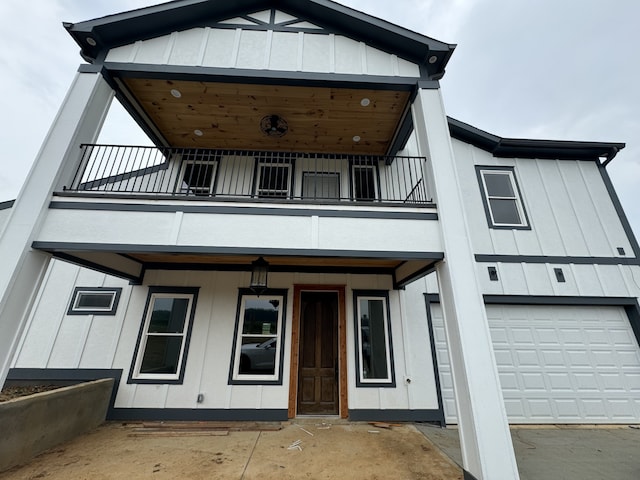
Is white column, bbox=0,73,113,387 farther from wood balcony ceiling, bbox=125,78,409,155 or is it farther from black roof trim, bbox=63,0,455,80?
wood balcony ceiling, bbox=125,78,409,155

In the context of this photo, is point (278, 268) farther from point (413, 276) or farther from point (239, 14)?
point (239, 14)

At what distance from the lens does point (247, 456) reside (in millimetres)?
3482

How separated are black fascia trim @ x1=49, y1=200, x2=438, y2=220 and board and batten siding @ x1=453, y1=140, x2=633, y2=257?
322cm

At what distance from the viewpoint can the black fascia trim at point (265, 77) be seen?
435cm

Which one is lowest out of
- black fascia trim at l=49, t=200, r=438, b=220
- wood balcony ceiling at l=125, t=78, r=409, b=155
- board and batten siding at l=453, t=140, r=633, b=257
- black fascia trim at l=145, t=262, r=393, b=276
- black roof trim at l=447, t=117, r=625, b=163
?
black fascia trim at l=145, t=262, r=393, b=276

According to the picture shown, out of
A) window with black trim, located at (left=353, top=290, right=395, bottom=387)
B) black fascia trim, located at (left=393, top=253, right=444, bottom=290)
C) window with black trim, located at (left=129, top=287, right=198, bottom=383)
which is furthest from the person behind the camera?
window with black trim, located at (left=353, top=290, right=395, bottom=387)

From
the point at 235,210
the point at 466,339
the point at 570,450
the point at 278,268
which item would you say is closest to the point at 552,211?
the point at 570,450

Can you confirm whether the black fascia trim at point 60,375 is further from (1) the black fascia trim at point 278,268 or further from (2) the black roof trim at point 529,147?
(2) the black roof trim at point 529,147

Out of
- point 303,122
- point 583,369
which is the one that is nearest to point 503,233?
point 583,369

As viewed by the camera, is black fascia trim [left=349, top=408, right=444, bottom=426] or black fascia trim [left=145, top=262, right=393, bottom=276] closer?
black fascia trim [left=349, top=408, right=444, bottom=426]

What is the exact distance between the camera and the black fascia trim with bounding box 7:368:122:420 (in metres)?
4.89

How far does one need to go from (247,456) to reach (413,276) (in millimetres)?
3778

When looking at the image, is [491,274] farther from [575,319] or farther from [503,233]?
[575,319]

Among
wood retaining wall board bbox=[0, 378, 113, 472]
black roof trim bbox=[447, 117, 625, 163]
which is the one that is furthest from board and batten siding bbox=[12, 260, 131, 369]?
black roof trim bbox=[447, 117, 625, 163]
